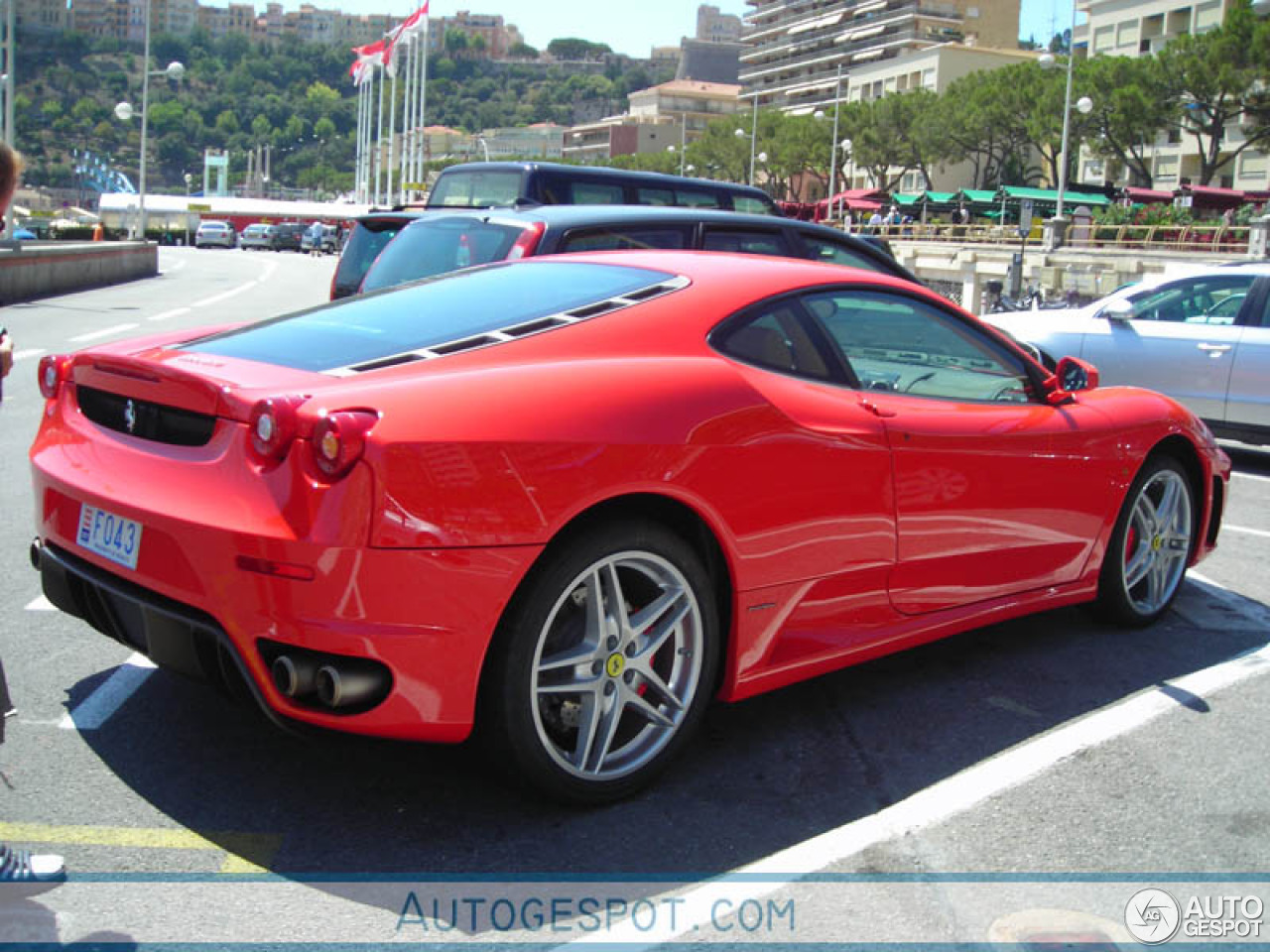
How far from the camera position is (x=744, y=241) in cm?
898

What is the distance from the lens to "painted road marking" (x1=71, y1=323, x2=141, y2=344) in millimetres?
16797

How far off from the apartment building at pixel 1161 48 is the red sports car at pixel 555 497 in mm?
72832

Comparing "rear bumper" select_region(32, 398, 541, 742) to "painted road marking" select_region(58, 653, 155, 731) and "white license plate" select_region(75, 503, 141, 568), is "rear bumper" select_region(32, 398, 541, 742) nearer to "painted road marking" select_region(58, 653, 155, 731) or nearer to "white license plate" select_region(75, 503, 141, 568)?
"white license plate" select_region(75, 503, 141, 568)

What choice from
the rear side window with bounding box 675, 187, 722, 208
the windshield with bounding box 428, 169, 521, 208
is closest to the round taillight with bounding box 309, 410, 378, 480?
the windshield with bounding box 428, 169, 521, 208

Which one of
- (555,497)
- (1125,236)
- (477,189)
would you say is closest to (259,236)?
(1125,236)

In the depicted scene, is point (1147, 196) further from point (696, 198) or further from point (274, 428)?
point (274, 428)

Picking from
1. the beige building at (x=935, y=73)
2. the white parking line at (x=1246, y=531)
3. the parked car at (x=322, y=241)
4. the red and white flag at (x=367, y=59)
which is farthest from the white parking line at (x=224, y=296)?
the beige building at (x=935, y=73)

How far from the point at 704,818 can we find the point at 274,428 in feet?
4.72

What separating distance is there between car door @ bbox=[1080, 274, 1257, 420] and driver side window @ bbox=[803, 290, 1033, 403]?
5679mm

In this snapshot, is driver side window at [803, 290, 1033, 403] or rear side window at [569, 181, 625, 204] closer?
driver side window at [803, 290, 1033, 403]

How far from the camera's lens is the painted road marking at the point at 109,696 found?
3873mm

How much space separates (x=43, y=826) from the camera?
3201 mm

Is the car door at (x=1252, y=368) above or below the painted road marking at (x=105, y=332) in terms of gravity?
above

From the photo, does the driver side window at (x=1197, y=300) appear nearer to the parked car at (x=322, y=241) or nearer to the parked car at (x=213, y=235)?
the parked car at (x=322, y=241)
